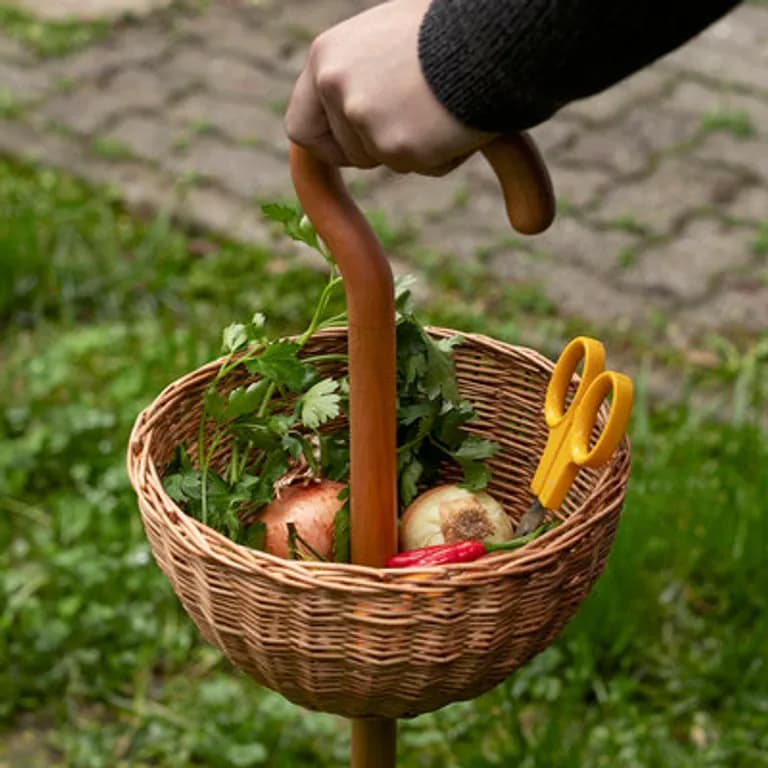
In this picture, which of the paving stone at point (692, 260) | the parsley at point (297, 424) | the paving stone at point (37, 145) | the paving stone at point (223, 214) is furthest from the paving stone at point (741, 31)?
the parsley at point (297, 424)

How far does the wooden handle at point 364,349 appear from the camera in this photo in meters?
1.35

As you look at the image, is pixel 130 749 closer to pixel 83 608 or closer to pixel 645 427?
pixel 83 608

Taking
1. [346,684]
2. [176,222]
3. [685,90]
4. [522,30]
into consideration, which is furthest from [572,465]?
[685,90]

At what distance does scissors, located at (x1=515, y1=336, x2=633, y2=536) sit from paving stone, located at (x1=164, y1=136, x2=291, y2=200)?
2468 millimetres

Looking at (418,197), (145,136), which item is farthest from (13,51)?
(418,197)

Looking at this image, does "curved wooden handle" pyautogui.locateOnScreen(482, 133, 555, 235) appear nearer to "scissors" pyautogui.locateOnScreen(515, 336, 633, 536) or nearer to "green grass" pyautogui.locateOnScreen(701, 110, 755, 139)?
"scissors" pyautogui.locateOnScreen(515, 336, 633, 536)

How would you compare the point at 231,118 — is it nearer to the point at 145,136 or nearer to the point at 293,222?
the point at 145,136

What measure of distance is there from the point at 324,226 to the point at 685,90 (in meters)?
3.14

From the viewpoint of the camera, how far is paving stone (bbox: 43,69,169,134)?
4.28 m

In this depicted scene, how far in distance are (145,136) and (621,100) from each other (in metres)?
1.37

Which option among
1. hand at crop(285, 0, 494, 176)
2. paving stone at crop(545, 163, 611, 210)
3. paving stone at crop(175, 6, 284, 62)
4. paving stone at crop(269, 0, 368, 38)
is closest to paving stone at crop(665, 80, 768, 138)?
paving stone at crop(545, 163, 611, 210)

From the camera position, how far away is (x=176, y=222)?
12.6 feet

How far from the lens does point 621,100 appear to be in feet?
14.0

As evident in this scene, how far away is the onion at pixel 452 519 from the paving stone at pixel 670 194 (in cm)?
227
